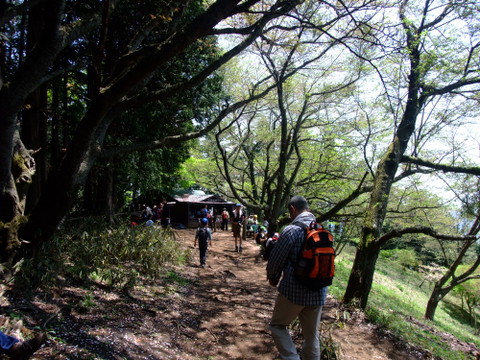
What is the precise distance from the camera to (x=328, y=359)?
4160mm

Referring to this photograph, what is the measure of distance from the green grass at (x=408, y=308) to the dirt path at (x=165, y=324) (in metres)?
0.85

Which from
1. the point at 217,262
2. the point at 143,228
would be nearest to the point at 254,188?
the point at 217,262

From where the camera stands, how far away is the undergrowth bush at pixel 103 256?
4.81 m

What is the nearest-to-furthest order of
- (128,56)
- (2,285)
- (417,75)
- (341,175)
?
(2,285), (128,56), (417,75), (341,175)

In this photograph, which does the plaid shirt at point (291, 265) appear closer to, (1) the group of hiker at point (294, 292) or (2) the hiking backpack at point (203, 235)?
(1) the group of hiker at point (294, 292)

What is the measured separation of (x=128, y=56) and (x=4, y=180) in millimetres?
2583

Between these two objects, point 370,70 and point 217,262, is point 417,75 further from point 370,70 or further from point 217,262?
point 217,262

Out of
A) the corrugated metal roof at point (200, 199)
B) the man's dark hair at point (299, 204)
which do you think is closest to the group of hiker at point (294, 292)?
the man's dark hair at point (299, 204)

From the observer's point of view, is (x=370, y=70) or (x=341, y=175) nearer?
(x=370, y=70)

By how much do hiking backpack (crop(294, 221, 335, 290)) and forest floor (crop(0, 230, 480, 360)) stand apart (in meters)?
1.89

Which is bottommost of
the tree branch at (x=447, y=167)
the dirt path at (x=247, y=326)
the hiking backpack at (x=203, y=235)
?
the dirt path at (x=247, y=326)

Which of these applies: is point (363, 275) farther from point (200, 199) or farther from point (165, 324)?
point (200, 199)

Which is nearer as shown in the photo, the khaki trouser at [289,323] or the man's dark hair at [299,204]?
the khaki trouser at [289,323]

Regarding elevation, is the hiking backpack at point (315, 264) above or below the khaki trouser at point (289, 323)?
above
